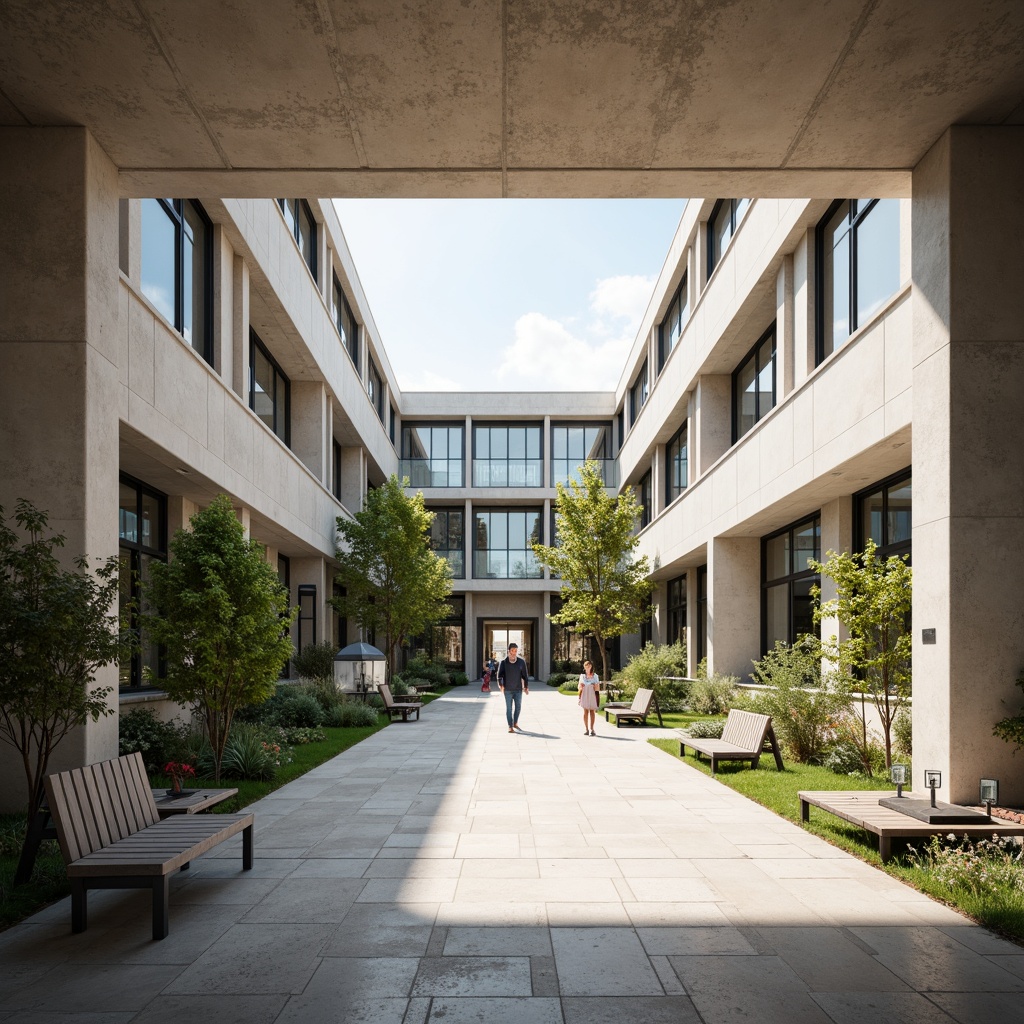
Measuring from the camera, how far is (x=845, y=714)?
13.8 m

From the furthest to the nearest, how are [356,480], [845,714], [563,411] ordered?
[563,411] → [356,480] → [845,714]

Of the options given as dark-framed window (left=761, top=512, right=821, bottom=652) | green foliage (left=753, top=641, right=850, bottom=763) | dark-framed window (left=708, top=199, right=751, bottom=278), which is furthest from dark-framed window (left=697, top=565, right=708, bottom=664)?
green foliage (left=753, top=641, right=850, bottom=763)

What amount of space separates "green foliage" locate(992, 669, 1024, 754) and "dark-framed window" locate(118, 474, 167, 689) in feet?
35.4

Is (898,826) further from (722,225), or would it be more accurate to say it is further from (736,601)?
(722,225)

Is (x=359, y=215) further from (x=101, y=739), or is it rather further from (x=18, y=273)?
(x=101, y=739)

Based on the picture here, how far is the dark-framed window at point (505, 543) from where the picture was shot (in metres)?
44.2

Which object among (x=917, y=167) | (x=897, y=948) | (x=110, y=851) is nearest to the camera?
(x=897, y=948)

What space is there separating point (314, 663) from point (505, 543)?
21299 mm

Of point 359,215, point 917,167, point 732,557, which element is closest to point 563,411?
point 359,215

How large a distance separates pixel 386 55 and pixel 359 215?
2187 centimetres

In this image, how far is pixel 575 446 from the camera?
44.9 meters

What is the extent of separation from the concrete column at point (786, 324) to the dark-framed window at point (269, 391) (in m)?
10.9

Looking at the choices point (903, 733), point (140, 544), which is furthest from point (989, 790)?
point (140, 544)

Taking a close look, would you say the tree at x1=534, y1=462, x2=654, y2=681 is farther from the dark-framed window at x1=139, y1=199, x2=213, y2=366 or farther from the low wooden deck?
the low wooden deck
